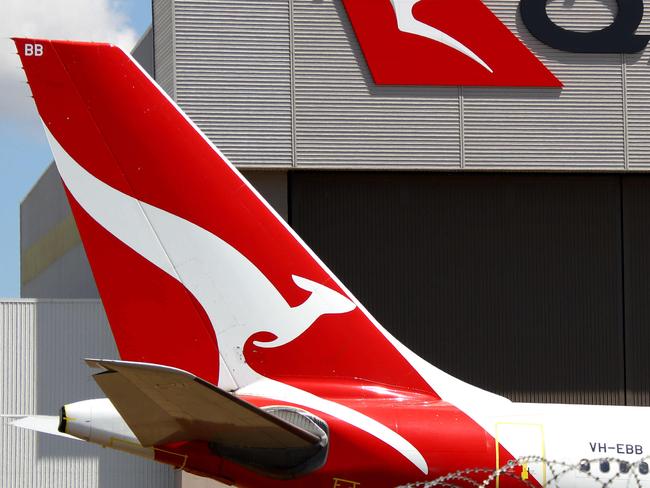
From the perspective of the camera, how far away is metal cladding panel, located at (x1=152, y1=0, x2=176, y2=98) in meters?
19.8

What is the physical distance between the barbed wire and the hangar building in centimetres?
1082

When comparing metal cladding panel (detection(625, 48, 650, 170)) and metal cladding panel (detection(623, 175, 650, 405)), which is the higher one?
metal cladding panel (detection(625, 48, 650, 170))

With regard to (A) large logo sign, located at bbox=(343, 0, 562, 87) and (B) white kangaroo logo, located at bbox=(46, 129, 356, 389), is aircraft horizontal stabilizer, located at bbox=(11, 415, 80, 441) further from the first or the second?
(A) large logo sign, located at bbox=(343, 0, 562, 87)

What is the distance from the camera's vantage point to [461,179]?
2073 centimetres

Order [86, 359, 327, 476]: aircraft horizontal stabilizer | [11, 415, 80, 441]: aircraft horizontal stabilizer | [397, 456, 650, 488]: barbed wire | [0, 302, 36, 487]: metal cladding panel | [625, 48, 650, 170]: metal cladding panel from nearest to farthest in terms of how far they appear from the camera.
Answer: [86, 359, 327, 476]: aircraft horizontal stabilizer < [397, 456, 650, 488]: barbed wire < [11, 415, 80, 441]: aircraft horizontal stabilizer < [0, 302, 36, 487]: metal cladding panel < [625, 48, 650, 170]: metal cladding panel

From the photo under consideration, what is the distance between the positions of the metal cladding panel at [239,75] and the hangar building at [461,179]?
0.03 m

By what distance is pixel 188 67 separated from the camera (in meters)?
19.8

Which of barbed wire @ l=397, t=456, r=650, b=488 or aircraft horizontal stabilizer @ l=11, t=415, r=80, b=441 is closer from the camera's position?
barbed wire @ l=397, t=456, r=650, b=488

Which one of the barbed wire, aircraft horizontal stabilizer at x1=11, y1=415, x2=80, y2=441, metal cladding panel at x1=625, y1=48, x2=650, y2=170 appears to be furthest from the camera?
metal cladding panel at x1=625, y1=48, x2=650, y2=170

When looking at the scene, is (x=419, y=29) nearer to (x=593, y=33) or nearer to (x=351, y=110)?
(x=351, y=110)

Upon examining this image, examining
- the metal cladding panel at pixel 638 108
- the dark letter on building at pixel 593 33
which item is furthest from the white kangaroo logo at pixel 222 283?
the metal cladding panel at pixel 638 108

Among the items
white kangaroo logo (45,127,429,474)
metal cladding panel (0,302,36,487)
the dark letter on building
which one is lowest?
metal cladding panel (0,302,36,487)

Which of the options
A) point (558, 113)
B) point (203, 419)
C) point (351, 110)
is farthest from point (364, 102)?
point (203, 419)

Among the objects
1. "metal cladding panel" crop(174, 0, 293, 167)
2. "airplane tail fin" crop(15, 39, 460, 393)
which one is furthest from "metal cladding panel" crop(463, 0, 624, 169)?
"airplane tail fin" crop(15, 39, 460, 393)
